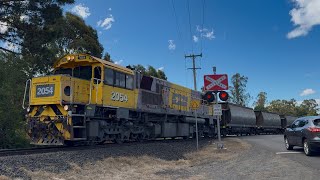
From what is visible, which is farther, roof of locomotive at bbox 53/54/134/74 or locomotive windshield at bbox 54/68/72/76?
locomotive windshield at bbox 54/68/72/76

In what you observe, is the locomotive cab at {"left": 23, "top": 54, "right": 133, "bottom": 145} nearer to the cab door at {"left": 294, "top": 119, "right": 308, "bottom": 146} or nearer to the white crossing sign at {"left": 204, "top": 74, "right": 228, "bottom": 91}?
the white crossing sign at {"left": 204, "top": 74, "right": 228, "bottom": 91}

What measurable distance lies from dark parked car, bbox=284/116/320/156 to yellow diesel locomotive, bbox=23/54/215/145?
7040 millimetres

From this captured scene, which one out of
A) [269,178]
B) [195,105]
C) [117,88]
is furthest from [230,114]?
[269,178]

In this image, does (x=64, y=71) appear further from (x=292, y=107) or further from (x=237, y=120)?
(x=292, y=107)

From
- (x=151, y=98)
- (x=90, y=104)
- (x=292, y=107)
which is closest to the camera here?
(x=90, y=104)

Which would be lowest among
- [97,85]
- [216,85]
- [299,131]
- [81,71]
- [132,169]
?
[132,169]

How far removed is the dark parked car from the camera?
12.7 m

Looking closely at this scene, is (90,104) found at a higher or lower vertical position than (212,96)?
lower

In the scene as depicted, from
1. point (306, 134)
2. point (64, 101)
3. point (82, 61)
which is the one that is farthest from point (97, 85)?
point (306, 134)

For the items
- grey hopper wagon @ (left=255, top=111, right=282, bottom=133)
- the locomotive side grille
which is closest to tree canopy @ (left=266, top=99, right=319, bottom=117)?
grey hopper wagon @ (left=255, top=111, right=282, bottom=133)

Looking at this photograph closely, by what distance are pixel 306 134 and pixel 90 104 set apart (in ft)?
28.0

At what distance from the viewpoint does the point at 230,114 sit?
1233 inches

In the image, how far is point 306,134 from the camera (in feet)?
43.5

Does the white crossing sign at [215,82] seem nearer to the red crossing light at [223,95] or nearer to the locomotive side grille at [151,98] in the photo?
the red crossing light at [223,95]
